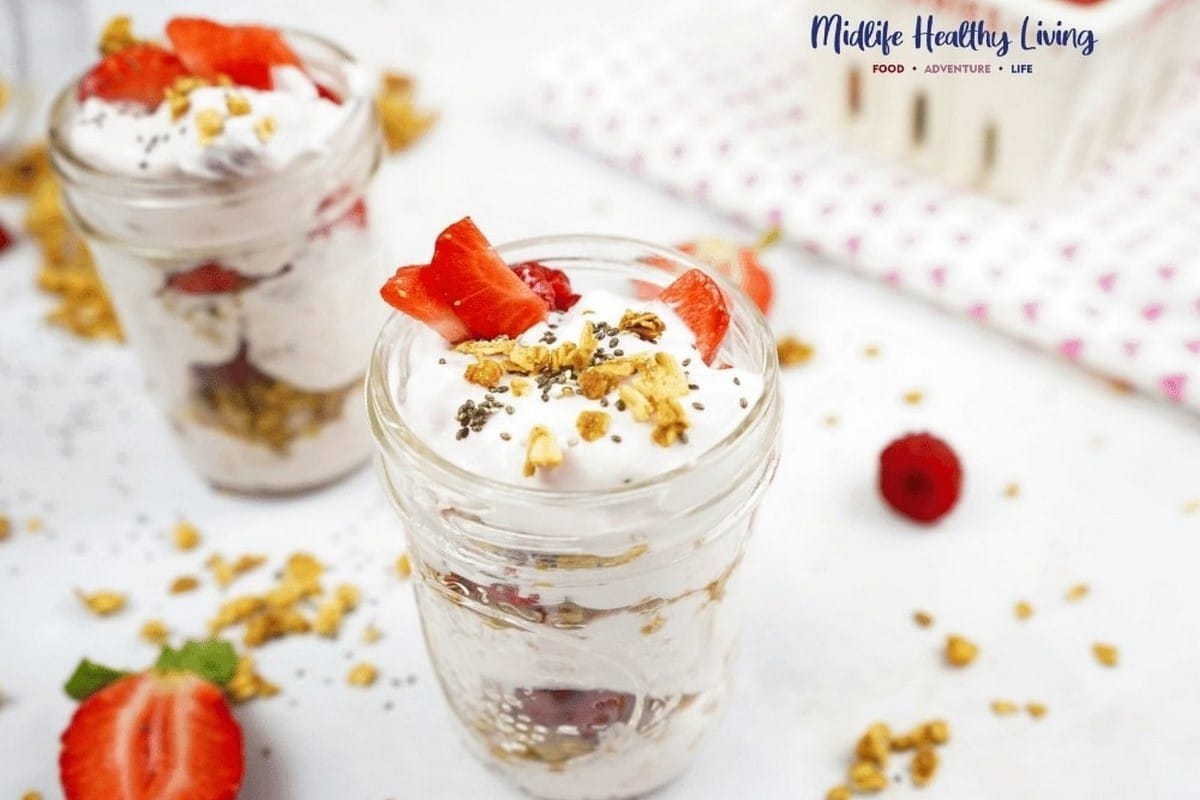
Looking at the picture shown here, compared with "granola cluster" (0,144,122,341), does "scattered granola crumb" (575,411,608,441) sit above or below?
above

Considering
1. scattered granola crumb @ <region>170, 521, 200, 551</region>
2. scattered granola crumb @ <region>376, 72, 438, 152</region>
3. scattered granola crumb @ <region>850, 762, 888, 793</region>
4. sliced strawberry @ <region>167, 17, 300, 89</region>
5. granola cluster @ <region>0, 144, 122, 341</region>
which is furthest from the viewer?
scattered granola crumb @ <region>376, 72, 438, 152</region>

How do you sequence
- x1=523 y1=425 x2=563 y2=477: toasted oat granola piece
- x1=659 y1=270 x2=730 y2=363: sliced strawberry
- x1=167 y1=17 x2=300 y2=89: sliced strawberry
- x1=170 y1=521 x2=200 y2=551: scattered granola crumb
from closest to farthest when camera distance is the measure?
x1=523 y1=425 x2=563 y2=477: toasted oat granola piece
x1=659 y1=270 x2=730 y2=363: sliced strawberry
x1=167 y1=17 x2=300 y2=89: sliced strawberry
x1=170 y1=521 x2=200 y2=551: scattered granola crumb

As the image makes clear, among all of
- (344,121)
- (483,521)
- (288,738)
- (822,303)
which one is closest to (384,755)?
(288,738)

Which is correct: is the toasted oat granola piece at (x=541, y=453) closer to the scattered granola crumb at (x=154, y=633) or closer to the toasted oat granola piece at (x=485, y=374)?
the toasted oat granola piece at (x=485, y=374)

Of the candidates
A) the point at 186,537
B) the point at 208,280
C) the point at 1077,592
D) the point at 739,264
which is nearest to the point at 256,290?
the point at 208,280

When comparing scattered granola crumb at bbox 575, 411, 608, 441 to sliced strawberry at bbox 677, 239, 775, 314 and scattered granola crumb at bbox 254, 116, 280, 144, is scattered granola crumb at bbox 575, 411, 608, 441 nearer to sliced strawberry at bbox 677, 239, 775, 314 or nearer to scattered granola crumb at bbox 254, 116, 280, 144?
scattered granola crumb at bbox 254, 116, 280, 144

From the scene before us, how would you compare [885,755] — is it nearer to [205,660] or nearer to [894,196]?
[205,660]

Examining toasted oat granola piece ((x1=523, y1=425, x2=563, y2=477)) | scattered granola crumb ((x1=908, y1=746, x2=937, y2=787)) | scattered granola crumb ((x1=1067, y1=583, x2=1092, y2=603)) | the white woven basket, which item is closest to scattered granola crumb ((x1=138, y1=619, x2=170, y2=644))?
toasted oat granola piece ((x1=523, y1=425, x2=563, y2=477))
